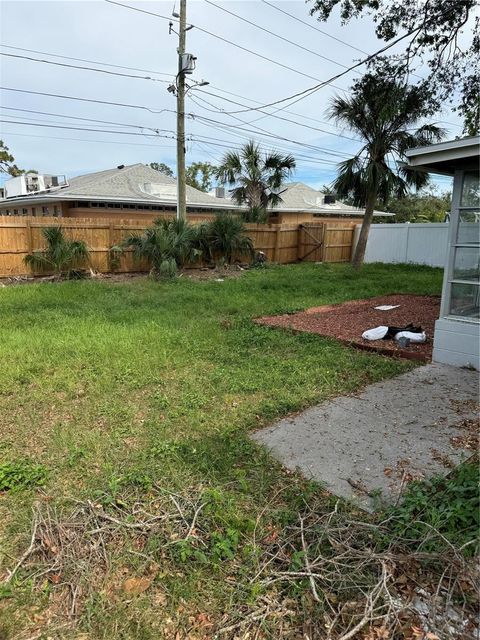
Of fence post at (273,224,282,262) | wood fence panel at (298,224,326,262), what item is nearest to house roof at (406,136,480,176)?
fence post at (273,224,282,262)

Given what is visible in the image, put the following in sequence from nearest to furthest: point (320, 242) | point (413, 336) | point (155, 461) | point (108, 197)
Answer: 1. point (155, 461)
2. point (413, 336)
3. point (108, 197)
4. point (320, 242)

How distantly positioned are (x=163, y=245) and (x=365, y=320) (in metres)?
7.20

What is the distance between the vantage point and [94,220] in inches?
511

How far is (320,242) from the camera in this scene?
18.5m

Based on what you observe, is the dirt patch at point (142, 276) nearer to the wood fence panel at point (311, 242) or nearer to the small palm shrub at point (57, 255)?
the small palm shrub at point (57, 255)

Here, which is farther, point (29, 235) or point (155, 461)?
point (29, 235)

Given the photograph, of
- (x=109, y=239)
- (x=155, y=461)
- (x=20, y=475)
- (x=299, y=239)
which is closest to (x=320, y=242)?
(x=299, y=239)

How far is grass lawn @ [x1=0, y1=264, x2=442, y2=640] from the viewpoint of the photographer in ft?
6.38

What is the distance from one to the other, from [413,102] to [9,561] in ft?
31.9

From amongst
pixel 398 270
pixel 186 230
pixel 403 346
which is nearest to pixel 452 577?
pixel 403 346

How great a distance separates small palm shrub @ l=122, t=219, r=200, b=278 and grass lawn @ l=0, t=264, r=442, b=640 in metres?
5.40

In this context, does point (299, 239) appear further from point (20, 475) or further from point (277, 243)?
point (20, 475)

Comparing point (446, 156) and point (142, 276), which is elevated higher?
point (446, 156)

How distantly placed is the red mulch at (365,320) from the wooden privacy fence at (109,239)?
743 centimetres
